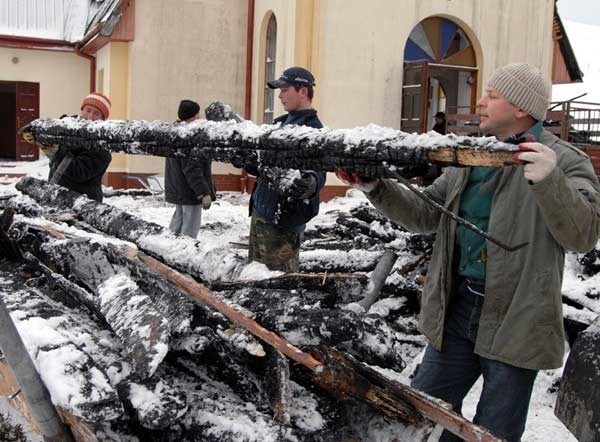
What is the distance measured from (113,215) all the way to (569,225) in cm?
281

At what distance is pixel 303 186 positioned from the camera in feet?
11.6

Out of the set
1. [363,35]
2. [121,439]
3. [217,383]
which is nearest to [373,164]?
[217,383]

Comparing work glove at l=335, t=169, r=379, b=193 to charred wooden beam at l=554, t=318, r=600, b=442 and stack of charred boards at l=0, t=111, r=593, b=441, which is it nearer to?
stack of charred boards at l=0, t=111, r=593, b=441

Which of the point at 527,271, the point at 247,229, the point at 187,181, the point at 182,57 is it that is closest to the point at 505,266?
the point at 527,271

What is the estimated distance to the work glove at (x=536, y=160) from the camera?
77.7 inches

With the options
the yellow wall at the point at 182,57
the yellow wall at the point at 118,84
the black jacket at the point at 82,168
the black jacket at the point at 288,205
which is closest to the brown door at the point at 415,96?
the yellow wall at the point at 182,57

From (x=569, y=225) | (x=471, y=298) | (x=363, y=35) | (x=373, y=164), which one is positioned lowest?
(x=471, y=298)

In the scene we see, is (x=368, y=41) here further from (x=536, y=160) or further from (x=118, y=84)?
(x=536, y=160)

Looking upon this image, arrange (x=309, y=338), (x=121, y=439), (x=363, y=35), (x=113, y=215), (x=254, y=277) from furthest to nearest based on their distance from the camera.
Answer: (x=363, y=35) → (x=113, y=215) → (x=254, y=277) → (x=309, y=338) → (x=121, y=439)

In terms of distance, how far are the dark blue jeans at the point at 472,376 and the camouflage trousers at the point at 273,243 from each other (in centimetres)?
154

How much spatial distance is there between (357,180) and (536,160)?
0.73m

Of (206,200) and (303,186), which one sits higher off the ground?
→ (303,186)

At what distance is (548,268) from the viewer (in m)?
2.35

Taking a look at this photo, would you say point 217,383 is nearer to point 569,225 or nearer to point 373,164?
point 373,164
